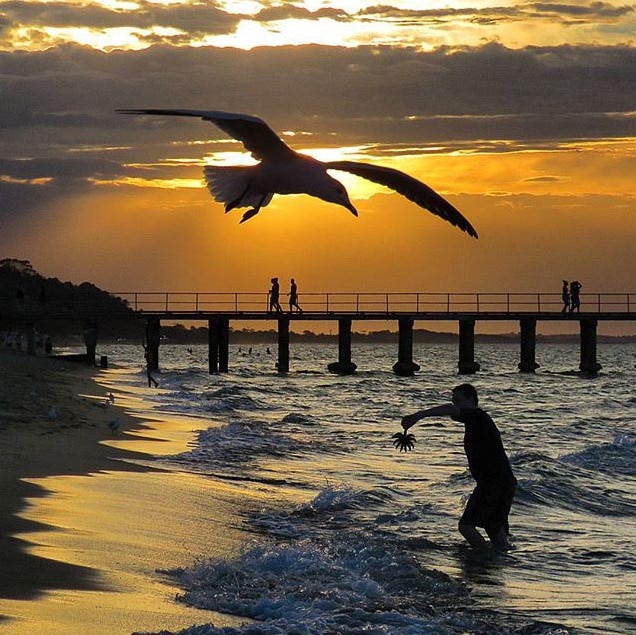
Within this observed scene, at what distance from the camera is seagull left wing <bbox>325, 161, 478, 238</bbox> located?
10.3 m

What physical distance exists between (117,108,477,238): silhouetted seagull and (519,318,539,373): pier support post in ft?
169

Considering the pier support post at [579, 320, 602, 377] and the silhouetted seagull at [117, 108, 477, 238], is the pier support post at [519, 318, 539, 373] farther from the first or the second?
the silhouetted seagull at [117, 108, 477, 238]

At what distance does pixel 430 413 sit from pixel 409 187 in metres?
1.94

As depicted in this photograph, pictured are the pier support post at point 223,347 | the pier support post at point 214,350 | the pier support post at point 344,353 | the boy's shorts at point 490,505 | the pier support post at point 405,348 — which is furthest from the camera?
the pier support post at point 223,347

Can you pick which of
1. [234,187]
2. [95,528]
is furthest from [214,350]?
[95,528]

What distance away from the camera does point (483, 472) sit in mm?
10922

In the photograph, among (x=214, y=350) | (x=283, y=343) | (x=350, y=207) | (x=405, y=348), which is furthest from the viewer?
(x=283, y=343)

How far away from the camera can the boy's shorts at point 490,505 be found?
35.9 ft

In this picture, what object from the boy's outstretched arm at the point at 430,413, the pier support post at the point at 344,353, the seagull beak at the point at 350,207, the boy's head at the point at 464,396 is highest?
the seagull beak at the point at 350,207

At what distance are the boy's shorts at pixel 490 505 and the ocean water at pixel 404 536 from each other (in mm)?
300

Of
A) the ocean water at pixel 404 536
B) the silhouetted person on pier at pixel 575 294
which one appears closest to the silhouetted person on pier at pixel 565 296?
the silhouetted person on pier at pixel 575 294

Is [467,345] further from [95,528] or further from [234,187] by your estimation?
[95,528]

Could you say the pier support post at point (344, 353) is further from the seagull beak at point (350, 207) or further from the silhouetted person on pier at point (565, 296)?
the seagull beak at point (350, 207)

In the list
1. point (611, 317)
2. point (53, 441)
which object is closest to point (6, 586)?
point (53, 441)
